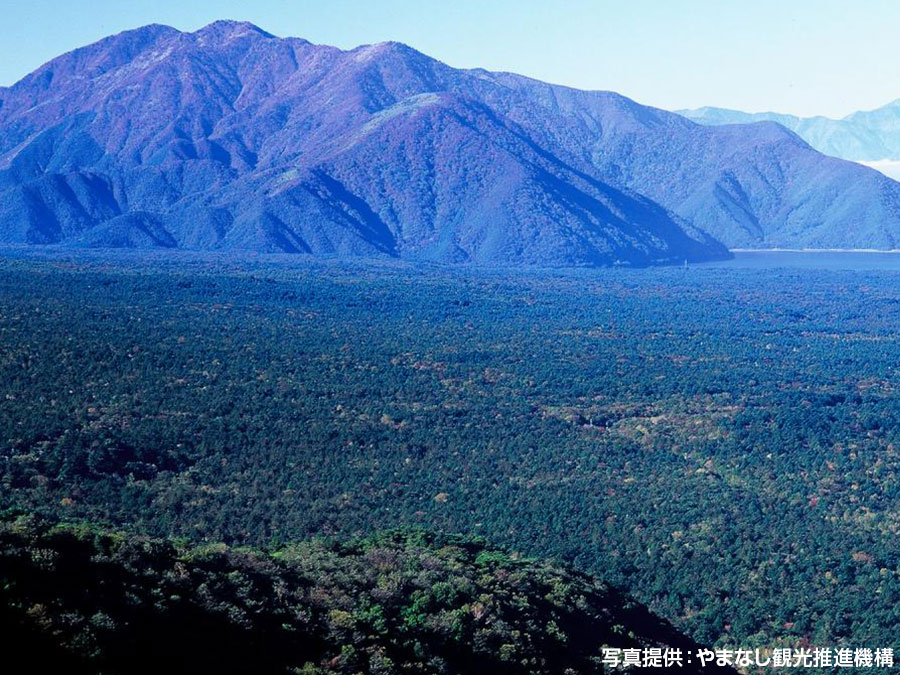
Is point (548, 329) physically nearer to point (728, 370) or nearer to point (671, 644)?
point (728, 370)

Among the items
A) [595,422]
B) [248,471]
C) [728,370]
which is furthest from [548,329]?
[248,471]

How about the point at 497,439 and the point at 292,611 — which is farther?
the point at 497,439

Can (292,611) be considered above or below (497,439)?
above

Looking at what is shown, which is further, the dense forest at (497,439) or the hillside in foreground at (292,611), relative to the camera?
the dense forest at (497,439)

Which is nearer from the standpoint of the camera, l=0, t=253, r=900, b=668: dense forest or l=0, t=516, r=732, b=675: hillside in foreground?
l=0, t=516, r=732, b=675: hillside in foreground
